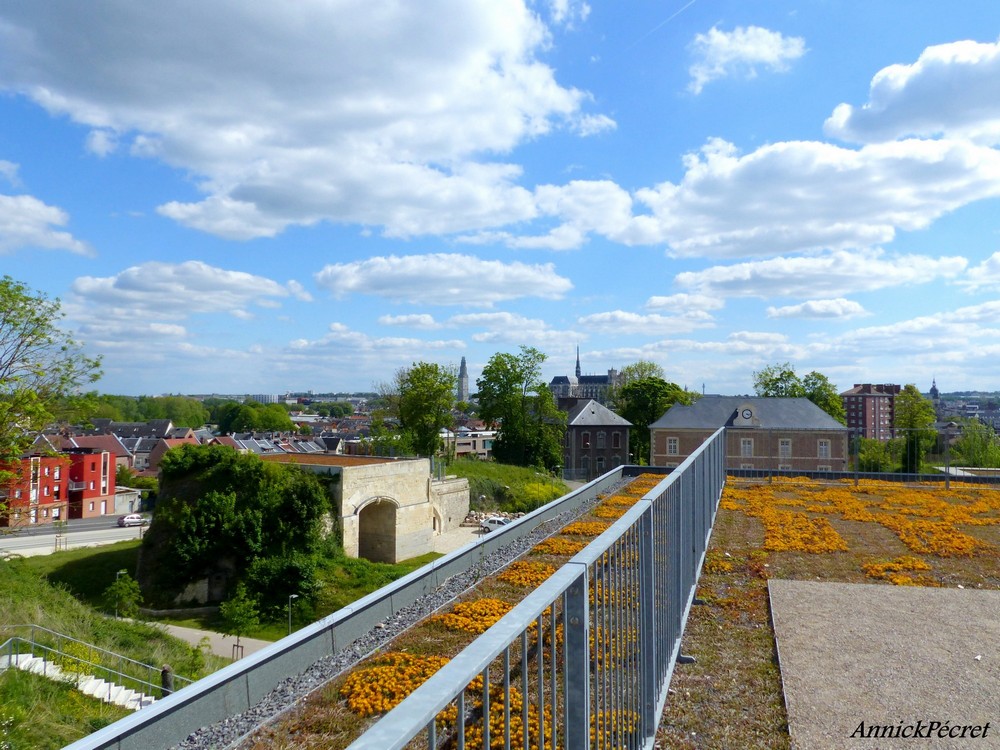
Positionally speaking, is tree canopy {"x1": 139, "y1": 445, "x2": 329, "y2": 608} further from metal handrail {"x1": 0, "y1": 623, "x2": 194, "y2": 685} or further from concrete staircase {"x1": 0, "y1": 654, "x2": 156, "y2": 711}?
concrete staircase {"x1": 0, "y1": 654, "x2": 156, "y2": 711}

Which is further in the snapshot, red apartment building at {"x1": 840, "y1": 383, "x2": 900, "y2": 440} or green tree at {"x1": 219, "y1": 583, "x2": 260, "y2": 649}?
red apartment building at {"x1": 840, "y1": 383, "x2": 900, "y2": 440}

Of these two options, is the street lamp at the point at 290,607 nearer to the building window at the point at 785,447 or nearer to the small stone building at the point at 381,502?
the small stone building at the point at 381,502

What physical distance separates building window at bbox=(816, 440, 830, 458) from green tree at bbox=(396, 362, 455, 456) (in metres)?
23.2

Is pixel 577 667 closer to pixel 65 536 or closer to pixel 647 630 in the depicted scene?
pixel 647 630

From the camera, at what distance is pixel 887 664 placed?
4484mm

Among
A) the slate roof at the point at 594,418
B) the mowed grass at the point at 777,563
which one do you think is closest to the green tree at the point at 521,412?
the slate roof at the point at 594,418

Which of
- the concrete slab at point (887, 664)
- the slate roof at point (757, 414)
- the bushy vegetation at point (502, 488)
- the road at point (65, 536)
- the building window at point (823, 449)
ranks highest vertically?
the slate roof at point (757, 414)

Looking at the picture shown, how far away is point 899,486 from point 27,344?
21.3 meters

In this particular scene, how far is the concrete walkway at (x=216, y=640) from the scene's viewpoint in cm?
2082

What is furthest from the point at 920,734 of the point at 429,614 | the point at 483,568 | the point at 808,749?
the point at 483,568

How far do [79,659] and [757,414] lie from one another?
1500 inches

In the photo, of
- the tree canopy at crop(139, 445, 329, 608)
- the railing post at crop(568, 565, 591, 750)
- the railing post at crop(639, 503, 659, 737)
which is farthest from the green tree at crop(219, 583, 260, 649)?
the railing post at crop(568, 565, 591, 750)

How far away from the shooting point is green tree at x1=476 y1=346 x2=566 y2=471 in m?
51.2

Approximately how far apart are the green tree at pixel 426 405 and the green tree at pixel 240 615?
72.1ft
